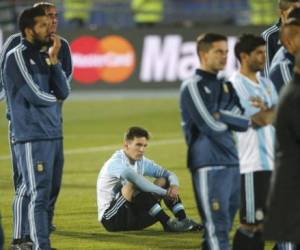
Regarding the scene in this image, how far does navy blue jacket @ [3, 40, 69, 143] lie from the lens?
945 cm

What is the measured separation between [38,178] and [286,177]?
3.00 meters

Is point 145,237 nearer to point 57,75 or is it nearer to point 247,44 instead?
point 57,75

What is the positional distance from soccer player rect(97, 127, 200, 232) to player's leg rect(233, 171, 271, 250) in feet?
8.57

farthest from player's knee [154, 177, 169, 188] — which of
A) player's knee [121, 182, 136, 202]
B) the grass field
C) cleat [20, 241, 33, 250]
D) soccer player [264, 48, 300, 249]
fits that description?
soccer player [264, 48, 300, 249]

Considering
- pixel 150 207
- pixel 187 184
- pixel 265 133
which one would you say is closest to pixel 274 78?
pixel 265 133

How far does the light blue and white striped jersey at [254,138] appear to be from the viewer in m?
8.68

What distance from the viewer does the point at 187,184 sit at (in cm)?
1483

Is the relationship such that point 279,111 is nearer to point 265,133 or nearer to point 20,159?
point 265,133

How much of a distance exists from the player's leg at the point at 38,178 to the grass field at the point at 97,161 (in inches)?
46.2

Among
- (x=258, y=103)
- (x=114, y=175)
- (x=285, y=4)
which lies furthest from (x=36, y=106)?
(x=285, y=4)

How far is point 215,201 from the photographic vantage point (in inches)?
330

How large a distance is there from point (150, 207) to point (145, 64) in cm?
1663

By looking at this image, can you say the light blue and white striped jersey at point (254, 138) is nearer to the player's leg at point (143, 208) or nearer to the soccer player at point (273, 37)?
the soccer player at point (273, 37)

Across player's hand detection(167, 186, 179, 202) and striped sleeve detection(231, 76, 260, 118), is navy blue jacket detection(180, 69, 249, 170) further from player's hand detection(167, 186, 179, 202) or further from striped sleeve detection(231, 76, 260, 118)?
player's hand detection(167, 186, 179, 202)
